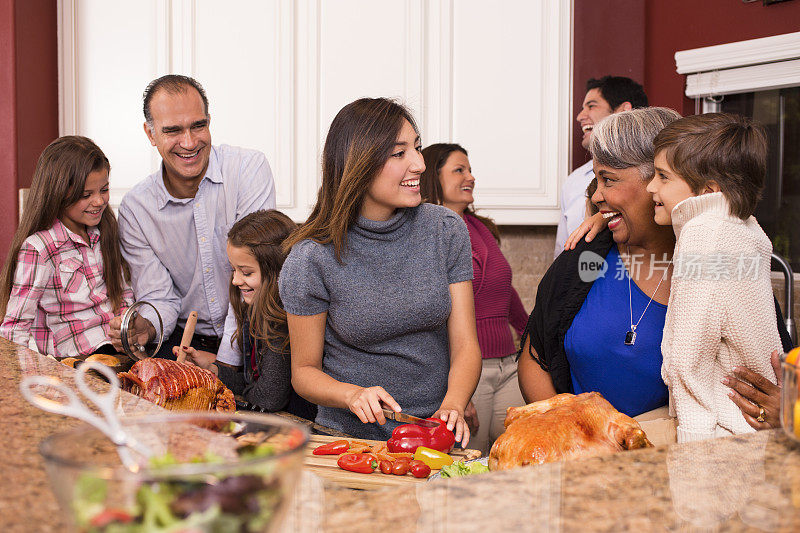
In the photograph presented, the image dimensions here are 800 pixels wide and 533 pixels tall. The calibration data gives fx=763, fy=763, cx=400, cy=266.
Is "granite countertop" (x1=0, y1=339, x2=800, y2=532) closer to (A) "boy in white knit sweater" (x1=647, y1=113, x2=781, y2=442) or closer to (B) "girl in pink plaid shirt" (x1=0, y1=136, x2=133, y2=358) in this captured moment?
(A) "boy in white knit sweater" (x1=647, y1=113, x2=781, y2=442)

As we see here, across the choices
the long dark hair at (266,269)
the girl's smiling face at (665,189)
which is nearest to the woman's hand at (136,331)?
the long dark hair at (266,269)

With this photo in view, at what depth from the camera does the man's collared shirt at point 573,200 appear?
370cm

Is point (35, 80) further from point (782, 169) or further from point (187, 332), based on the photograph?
point (782, 169)

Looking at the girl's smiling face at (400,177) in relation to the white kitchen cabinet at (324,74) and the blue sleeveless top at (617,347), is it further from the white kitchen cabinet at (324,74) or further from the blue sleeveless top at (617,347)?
the white kitchen cabinet at (324,74)

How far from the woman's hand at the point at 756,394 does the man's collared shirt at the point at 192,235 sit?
6.56 feet

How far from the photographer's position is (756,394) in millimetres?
1444

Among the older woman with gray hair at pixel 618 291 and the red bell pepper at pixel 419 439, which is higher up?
the older woman with gray hair at pixel 618 291

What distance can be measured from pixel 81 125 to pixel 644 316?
13.3ft

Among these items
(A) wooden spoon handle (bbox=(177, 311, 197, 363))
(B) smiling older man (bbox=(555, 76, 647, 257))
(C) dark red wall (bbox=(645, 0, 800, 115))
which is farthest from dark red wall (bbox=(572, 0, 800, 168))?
(A) wooden spoon handle (bbox=(177, 311, 197, 363))

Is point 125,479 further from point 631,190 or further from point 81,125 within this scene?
point 81,125

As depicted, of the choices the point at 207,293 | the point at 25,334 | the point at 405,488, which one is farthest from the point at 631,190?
the point at 25,334

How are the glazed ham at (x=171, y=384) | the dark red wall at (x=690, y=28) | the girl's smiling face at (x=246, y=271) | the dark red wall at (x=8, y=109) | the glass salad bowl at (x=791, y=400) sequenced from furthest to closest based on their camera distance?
the dark red wall at (x=8, y=109) < the dark red wall at (x=690, y=28) < the girl's smiling face at (x=246, y=271) < the glazed ham at (x=171, y=384) < the glass salad bowl at (x=791, y=400)

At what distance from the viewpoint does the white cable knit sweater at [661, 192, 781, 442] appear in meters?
1.47

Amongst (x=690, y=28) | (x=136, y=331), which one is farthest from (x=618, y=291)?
(x=690, y=28)
